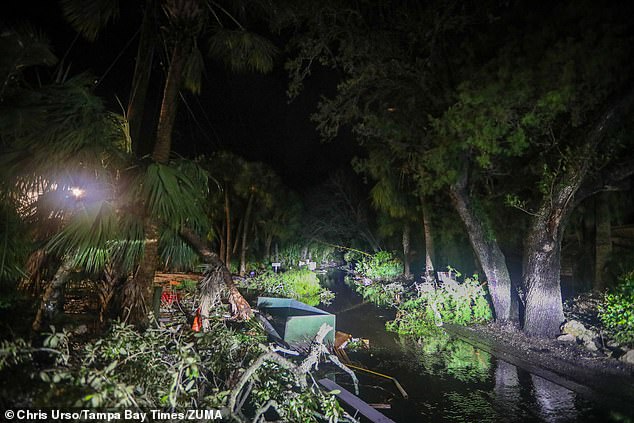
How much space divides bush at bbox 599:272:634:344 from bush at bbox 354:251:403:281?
15.4 meters

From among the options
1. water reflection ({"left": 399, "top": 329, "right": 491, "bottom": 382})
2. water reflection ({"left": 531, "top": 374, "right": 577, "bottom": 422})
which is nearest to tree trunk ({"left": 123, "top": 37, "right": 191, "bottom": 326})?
water reflection ({"left": 399, "top": 329, "right": 491, "bottom": 382})

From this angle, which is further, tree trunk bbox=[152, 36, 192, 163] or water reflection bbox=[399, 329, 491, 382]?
water reflection bbox=[399, 329, 491, 382]

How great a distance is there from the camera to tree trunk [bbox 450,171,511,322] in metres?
11.4

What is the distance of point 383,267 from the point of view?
25.6 metres

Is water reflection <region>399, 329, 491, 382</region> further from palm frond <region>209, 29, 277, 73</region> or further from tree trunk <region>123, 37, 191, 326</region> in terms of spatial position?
palm frond <region>209, 29, 277, 73</region>

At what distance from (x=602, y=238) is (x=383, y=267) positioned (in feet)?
43.9

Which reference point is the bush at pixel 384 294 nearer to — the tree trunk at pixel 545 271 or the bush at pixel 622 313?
the tree trunk at pixel 545 271

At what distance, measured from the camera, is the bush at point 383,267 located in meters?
25.1

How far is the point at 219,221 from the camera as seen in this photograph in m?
25.7

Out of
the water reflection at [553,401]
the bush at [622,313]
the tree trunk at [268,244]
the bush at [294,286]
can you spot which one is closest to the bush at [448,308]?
the bush at [622,313]

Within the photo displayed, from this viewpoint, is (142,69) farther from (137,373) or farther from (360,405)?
(360,405)

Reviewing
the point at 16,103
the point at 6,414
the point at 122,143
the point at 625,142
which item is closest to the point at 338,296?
the point at 625,142

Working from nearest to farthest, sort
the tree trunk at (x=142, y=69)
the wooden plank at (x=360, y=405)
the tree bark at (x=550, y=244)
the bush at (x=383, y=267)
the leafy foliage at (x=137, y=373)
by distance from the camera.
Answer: the leafy foliage at (x=137, y=373)
the wooden plank at (x=360, y=405)
the tree trunk at (x=142, y=69)
the tree bark at (x=550, y=244)
the bush at (x=383, y=267)

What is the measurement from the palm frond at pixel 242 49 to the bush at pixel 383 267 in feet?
60.2
